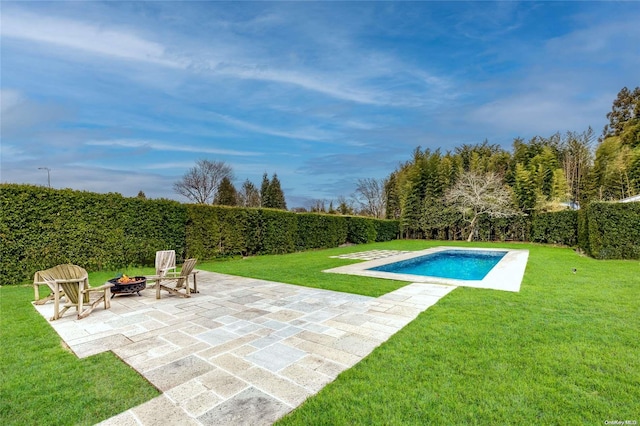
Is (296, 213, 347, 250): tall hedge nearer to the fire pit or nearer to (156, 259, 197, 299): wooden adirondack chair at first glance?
(156, 259, 197, 299): wooden adirondack chair

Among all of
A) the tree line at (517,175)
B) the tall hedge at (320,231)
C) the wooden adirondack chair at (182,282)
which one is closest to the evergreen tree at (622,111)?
the tree line at (517,175)

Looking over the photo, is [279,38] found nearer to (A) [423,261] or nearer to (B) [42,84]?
(B) [42,84]

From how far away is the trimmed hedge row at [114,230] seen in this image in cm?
676

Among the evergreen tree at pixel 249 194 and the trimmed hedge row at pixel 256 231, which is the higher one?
the evergreen tree at pixel 249 194

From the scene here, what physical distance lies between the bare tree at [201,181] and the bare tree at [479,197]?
69.6 ft

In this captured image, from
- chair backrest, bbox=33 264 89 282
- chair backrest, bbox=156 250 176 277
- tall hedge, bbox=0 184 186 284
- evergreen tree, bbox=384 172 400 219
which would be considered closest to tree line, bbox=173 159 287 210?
evergreen tree, bbox=384 172 400 219

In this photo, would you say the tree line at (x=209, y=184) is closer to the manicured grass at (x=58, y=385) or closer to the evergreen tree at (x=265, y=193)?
the evergreen tree at (x=265, y=193)

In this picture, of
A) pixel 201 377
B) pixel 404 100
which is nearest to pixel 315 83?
pixel 404 100

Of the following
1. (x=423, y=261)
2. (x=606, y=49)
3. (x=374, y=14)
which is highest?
(x=374, y=14)

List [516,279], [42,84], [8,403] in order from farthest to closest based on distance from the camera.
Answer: [42,84] < [516,279] < [8,403]

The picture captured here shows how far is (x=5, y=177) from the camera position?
271 inches

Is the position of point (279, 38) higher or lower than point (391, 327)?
higher

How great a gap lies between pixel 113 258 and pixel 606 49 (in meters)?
17.4

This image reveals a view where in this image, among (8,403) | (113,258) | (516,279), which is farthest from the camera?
(113,258)
